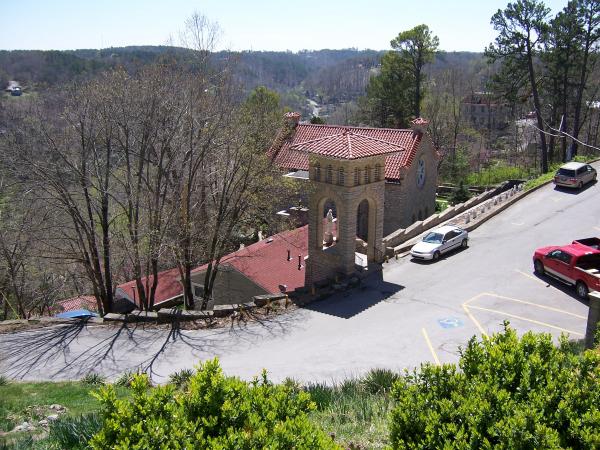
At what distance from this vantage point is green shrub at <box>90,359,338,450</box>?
19.3 ft

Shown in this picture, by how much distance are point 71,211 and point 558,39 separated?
35109 mm

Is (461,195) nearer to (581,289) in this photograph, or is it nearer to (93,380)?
(581,289)

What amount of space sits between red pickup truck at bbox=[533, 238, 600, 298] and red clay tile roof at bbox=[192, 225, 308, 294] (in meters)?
9.01

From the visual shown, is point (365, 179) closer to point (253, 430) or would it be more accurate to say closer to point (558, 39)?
point (253, 430)

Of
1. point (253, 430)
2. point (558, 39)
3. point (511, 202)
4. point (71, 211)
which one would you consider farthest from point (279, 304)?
point (558, 39)

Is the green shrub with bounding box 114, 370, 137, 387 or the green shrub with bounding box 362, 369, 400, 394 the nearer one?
the green shrub with bounding box 362, 369, 400, 394

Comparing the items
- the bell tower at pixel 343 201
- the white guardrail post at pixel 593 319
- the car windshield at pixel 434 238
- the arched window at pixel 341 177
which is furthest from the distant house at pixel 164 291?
the white guardrail post at pixel 593 319

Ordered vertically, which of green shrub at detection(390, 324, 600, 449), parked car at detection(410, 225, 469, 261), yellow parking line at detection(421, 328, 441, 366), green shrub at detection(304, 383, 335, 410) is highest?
green shrub at detection(390, 324, 600, 449)

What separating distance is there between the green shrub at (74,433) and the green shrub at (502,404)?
4019 mm

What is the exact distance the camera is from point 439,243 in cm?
2198

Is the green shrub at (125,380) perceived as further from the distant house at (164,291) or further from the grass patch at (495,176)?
Answer: the grass patch at (495,176)

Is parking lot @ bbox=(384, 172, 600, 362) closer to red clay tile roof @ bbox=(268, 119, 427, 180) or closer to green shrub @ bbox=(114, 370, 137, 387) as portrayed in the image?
red clay tile roof @ bbox=(268, 119, 427, 180)

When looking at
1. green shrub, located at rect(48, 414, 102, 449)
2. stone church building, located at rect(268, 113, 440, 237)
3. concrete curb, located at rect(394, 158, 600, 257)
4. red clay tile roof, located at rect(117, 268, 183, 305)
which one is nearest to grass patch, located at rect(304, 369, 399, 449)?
green shrub, located at rect(48, 414, 102, 449)

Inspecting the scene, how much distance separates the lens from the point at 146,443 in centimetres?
588
